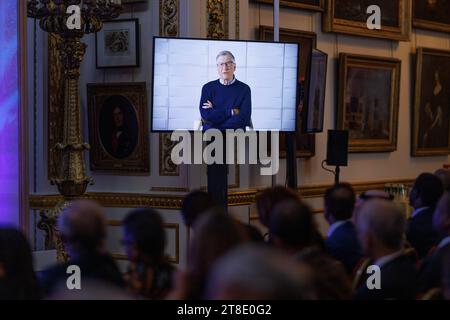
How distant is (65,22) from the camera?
26.7ft

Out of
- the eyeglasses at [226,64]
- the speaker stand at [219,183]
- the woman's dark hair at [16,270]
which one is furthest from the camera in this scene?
the eyeglasses at [226,64]

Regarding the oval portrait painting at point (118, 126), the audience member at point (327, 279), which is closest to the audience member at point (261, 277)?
the audience member at point (327, 279)

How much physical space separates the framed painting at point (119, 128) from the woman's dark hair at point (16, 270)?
5.50 metres

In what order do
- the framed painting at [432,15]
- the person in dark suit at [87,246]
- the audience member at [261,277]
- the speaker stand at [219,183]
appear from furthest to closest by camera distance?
the framed painting at [432,15] → the speaker stand at [219,183] → the person in dark suit at [87,246] → the audience member at [261,277]

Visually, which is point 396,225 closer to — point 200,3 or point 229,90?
point 229,90

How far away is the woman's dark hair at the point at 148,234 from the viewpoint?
3930 mm

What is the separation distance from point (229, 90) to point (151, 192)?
62.2 inches

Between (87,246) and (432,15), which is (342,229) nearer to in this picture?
(87,246)

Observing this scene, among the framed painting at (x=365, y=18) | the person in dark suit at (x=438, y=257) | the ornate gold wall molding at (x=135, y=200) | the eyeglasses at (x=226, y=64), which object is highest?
the framed painting at (x=365, y=18)

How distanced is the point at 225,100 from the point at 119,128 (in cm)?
170

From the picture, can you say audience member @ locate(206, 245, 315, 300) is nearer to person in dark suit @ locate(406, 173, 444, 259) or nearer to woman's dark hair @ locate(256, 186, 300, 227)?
woman's dark hair @ locate(256, 186, 300, 227)

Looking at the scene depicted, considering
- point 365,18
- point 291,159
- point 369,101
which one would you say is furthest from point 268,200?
point 369,101

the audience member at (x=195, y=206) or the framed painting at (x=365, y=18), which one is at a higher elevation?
the framed painting at (x=365, y=18)

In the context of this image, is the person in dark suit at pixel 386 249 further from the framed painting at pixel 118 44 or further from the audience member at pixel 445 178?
the framed painting at pixel 118 44
